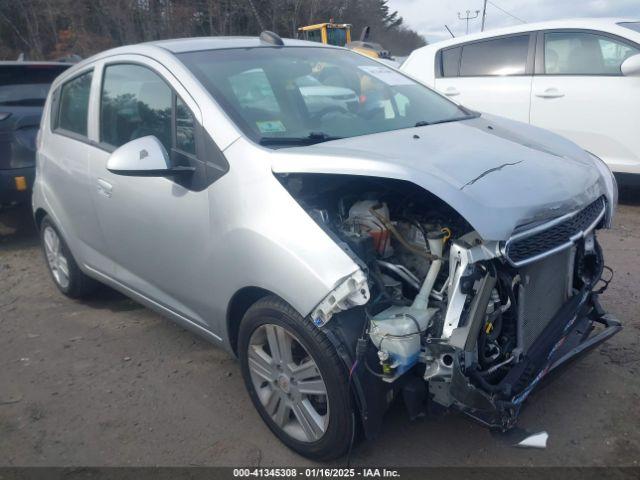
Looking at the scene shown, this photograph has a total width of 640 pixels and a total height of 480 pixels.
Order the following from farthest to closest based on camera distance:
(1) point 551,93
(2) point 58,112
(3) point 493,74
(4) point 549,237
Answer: (3) point 493,74, (1) point 551,93, (2) point 58,112, (4) point 549,237

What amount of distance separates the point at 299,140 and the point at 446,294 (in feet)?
3.23

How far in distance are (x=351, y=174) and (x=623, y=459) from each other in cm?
166

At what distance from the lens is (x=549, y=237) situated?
237 centimetres

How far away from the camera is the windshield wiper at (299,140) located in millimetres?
2728

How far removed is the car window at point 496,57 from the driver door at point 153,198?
427 centimetres

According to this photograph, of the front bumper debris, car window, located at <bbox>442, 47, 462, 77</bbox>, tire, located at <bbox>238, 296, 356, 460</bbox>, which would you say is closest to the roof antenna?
tire, located at <bbox>238, 296, 356, 460</bbox>

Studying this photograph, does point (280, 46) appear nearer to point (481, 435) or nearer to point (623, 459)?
point (481, 435)

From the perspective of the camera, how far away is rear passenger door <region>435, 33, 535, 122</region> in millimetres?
6184

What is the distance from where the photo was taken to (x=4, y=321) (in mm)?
4379

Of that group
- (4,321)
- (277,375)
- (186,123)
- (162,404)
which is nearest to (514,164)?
(277,375)

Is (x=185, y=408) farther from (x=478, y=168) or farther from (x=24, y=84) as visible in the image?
(x=24, y=84)

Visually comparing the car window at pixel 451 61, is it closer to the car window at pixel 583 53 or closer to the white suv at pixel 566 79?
the white suv at pixel 566 79

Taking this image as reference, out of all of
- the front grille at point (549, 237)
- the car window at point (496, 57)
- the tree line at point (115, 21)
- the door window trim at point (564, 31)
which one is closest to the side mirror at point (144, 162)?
the front grille at point (549, 237)

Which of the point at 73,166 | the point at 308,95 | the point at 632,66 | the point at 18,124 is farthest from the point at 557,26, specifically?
the point at 18,124
